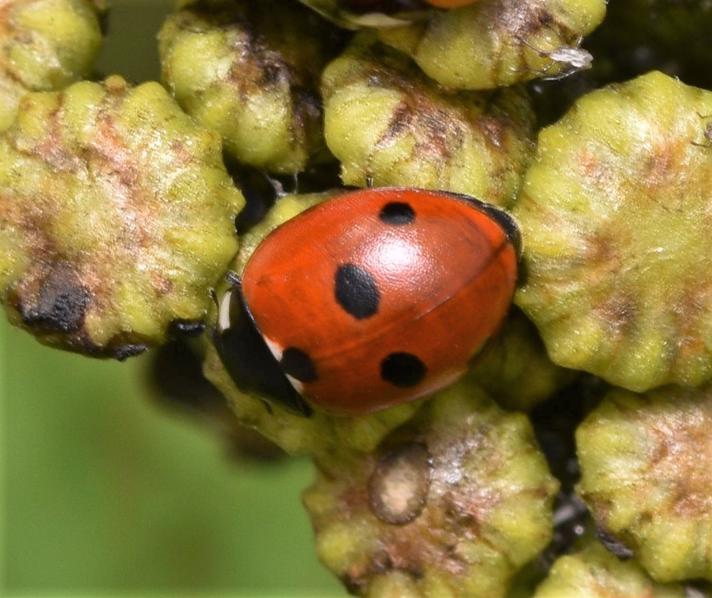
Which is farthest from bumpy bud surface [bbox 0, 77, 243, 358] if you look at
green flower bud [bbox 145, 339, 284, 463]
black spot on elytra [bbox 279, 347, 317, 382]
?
green flower bud [bbox 145, 339, 284, 463]

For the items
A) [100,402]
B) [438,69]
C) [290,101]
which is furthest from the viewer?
[100,402]

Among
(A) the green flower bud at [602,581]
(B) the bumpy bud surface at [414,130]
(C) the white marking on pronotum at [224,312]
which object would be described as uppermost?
(B) the bumpy bud surface at [414,130]

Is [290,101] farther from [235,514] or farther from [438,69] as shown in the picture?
[235,514]

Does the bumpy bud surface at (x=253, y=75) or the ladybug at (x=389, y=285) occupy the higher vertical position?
the bumpy bud surface at (x=253, y=75)

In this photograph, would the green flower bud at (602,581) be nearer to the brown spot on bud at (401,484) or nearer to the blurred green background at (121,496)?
the brown spot on bud at (401,484)

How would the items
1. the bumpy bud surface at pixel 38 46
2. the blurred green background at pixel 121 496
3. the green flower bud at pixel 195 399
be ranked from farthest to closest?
1. the blurred green background at pixel 121 496
2. the green flower bud at pixel 195 399
3. the bumpy bud surface at pixel 38 46

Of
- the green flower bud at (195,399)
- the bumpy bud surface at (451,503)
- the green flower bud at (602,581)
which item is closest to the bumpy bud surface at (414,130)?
the bumpy bud surface at (451,503)

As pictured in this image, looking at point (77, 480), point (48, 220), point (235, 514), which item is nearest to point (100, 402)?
point (77, 480)

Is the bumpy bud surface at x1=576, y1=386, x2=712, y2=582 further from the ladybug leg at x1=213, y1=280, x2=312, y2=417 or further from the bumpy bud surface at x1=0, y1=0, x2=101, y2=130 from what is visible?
the bumpy bud surface at x1=0, y1=0, x2=101, y2=130
